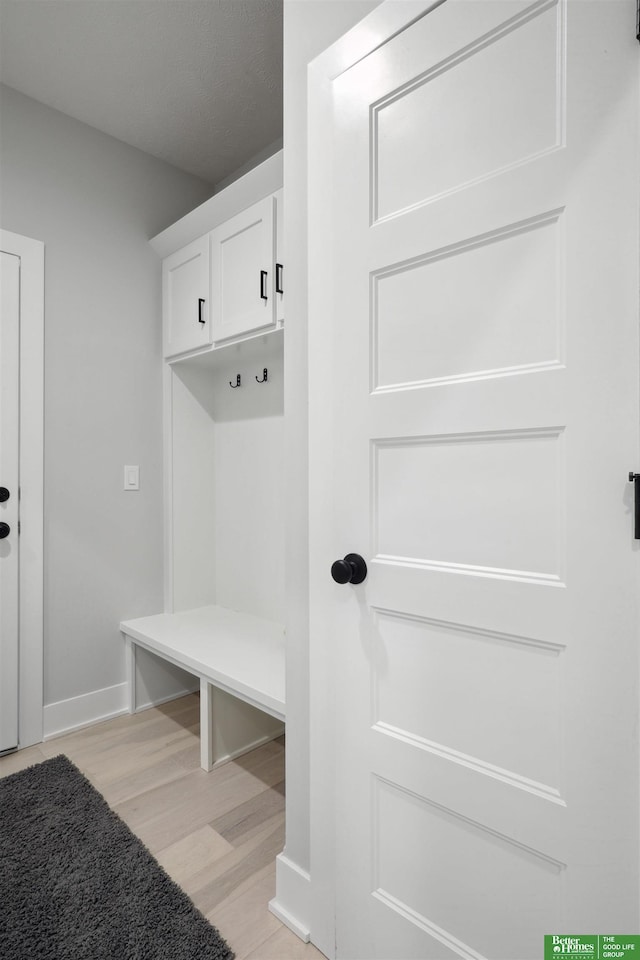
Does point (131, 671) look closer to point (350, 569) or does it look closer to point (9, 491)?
point (9, 491)

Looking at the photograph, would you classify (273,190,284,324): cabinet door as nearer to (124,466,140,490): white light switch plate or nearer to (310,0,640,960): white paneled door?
(310,0,640,960): white paneled door

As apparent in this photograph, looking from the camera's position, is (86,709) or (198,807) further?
(86,709)

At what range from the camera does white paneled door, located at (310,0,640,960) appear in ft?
2.61

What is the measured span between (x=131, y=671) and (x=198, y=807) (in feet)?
2.81

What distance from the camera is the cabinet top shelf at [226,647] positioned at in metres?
1.76

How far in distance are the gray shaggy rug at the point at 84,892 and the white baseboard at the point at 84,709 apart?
412mm

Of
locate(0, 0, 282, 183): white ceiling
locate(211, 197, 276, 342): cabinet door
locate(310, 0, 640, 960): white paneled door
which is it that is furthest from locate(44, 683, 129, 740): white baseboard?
locate(0, 0, 282, 183): white ceiling

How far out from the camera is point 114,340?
2.43 meters

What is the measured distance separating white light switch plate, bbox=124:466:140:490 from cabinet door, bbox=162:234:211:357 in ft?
1.99

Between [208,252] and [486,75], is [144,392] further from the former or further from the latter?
[486,75]

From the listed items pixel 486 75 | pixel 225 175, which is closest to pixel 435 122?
pixel 486 75

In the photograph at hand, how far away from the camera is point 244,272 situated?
210 cm

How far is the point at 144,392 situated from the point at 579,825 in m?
2.38

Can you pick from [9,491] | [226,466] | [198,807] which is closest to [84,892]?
[198,807]
